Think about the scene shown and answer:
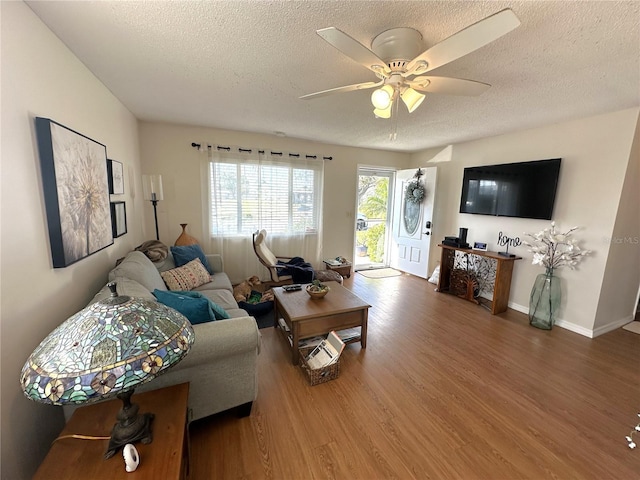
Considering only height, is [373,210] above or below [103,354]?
above

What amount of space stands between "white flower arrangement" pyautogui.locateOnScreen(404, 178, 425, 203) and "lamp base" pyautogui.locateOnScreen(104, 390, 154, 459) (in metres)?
4.48

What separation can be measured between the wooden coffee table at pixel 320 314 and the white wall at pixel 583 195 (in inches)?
95.4

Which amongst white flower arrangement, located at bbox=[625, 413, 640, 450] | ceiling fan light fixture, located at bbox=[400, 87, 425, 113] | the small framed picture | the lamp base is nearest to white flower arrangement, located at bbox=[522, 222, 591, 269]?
the small framed picture

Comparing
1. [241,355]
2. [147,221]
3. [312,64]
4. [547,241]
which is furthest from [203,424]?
[547,241]

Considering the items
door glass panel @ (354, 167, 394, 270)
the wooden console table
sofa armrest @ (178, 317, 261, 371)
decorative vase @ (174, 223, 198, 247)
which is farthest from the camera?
door glass panel @ (354, 167, 394, 270)

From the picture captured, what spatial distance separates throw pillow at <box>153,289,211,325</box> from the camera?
1522 mm

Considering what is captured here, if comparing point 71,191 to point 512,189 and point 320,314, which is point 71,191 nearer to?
point 320,314

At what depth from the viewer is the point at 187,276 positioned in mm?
2688

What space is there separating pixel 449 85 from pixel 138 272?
246 cm

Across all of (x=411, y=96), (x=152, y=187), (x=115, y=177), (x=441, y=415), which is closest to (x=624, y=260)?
(x=441, y=415)

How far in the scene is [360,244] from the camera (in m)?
5.41

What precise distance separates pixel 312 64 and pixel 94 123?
1.72 m

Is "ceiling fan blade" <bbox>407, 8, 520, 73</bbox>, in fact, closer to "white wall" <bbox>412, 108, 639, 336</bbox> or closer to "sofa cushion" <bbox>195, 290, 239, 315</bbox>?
"sofa cushion" <bbox>195, 290, 239, 315</bbox>

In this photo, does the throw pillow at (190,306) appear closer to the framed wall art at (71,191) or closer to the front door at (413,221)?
the framed wall art at (71,191)
